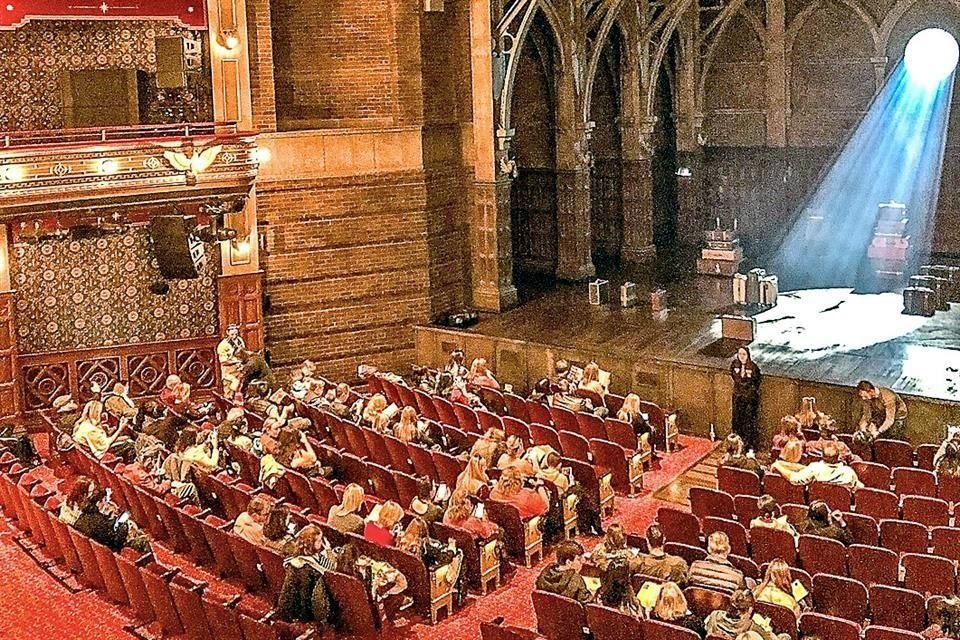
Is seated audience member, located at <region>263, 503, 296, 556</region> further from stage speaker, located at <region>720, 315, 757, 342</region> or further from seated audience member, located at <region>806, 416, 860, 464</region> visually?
stage speaker, located at <region>720, 315, 757, 342</region>

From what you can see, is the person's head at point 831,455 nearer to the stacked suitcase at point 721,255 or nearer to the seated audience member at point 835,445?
the seated audience member at point 835,445

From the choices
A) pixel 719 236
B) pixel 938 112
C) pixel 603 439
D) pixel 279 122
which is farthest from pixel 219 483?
pixel 938 112

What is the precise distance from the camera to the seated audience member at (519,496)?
10727 millimetres

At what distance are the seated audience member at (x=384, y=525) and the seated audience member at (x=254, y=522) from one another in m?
0.88

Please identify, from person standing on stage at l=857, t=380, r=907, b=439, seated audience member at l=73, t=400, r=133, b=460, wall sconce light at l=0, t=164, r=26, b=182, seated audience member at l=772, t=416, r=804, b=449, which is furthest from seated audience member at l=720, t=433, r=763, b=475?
wall sconce light at l=0, t=164, r=26, b=182

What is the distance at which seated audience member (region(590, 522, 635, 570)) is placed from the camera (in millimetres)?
8945

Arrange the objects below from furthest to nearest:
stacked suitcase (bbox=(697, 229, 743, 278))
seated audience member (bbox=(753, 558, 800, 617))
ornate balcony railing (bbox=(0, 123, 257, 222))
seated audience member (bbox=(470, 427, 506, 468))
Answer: stacked suitcase (bbox=(697, 229, 743, 278)) < ornate balcony railing (bbox=(0, 123, 257, 222)) < seated audience member (bbox=(470, 427, 506, 468)) < seated audience member (bbox=(753, 558, 800, 617))

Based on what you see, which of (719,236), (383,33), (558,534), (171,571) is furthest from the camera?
(719,236)

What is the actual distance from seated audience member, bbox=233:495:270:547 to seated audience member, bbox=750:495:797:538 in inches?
162

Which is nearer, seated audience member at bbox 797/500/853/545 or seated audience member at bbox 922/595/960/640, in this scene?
seated audience member at bbox 922/595/960/640

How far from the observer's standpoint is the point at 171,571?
365 inches

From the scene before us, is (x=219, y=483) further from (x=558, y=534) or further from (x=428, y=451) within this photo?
(x=558, y=534)

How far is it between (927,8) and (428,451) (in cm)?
1459

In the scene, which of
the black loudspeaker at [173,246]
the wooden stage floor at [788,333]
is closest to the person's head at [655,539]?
the wooden stage floor at [788,333]
